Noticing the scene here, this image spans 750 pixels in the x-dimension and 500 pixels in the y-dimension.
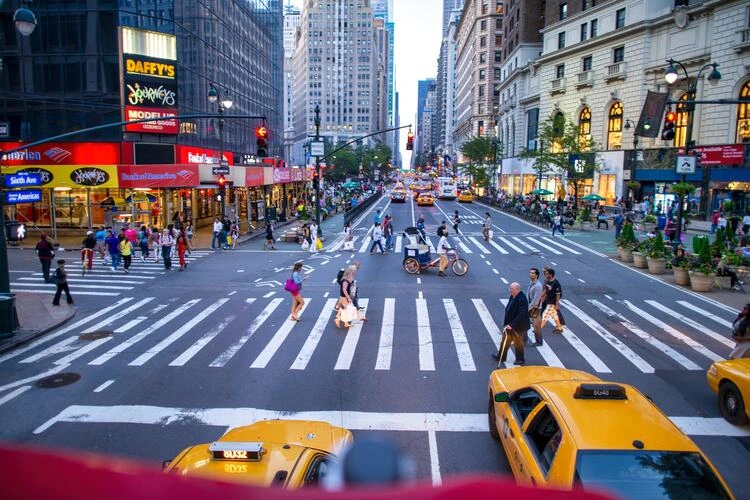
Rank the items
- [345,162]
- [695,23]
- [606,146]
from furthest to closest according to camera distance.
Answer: [345,162], [606,146], [695,23]

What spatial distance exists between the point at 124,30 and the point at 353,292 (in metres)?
31.0

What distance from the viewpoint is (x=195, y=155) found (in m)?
43.2

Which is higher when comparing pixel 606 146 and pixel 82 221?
pixel 606 146

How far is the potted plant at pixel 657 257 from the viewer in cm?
2375

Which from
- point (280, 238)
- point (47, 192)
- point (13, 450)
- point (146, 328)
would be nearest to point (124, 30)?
point (47, 192)

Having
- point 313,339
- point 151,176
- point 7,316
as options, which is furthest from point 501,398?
point 151,176

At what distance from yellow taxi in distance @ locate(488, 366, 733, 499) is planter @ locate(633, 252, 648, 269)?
20085 millimetres

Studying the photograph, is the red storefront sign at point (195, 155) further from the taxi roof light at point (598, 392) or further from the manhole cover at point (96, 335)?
the taxi roof light at point (598, 392)

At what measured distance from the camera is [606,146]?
2309 inches

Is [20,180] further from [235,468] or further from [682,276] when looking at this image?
[682,276]

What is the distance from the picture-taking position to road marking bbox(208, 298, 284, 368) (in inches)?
486

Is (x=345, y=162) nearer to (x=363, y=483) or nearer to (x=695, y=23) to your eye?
(x=695, y=23)

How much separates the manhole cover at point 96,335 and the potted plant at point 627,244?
72.8ft

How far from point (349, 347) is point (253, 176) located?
31.3 m
